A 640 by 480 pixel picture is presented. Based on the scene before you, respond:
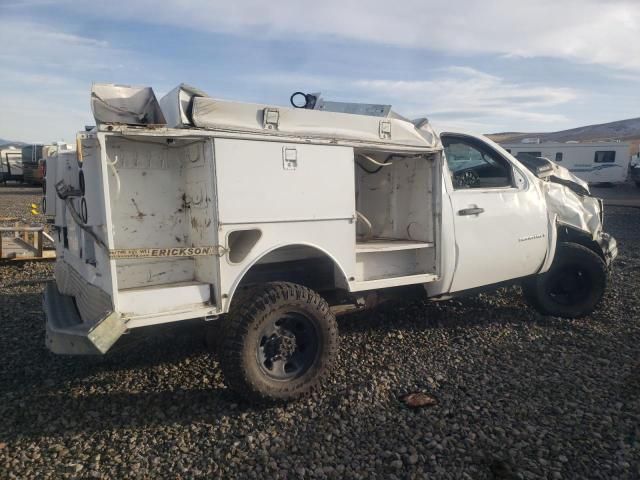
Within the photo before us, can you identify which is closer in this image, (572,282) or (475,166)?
(475,166)

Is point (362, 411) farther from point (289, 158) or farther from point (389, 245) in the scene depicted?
point (289, 158)

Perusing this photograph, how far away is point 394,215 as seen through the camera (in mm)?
5473

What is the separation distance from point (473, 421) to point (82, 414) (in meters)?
2.81

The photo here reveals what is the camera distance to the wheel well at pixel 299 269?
433cm

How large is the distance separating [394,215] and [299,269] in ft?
4.73

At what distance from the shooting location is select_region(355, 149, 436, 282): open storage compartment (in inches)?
187

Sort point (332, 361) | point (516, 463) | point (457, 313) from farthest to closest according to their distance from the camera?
point (457, 313)
point (332, 361)
point (516, 463)

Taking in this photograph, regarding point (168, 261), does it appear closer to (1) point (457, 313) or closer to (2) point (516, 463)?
(2) point (516, 463)

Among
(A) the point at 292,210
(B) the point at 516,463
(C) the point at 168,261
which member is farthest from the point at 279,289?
(B) the point at 516,463

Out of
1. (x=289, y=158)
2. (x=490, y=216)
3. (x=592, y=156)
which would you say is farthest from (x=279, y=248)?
(x=592, y=156)

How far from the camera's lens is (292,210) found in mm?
3980

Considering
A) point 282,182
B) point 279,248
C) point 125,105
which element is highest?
point 125,105

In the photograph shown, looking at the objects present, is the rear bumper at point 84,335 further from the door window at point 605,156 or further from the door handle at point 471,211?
the door window at point 605,156

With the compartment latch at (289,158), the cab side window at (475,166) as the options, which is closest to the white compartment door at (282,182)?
the compartment latch at (289,158)
